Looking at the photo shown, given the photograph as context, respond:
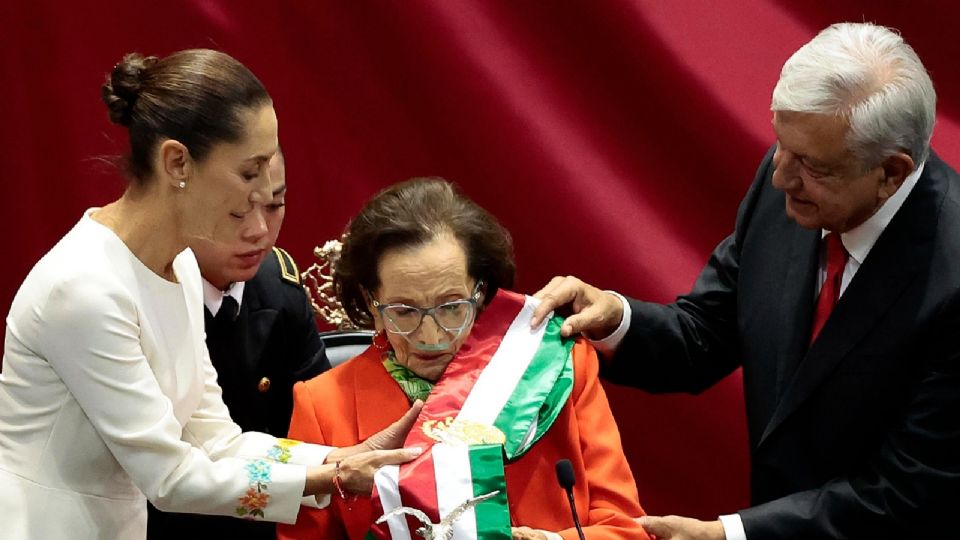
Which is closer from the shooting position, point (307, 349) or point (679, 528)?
point (679, 528)

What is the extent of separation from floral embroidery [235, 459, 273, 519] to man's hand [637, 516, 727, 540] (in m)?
0.61

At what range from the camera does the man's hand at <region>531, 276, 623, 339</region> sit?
246 centimetres

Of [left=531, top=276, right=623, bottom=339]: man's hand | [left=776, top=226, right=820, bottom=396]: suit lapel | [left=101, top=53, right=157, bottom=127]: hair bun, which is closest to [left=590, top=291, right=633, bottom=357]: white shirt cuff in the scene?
[left=531, top=276, right=623, bottom=339]: man's hand

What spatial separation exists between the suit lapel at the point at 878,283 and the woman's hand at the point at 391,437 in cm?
66

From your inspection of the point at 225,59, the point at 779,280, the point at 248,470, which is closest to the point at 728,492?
the point at 779,280

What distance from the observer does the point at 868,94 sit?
7.32 ft

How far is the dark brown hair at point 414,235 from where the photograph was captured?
7.72ft

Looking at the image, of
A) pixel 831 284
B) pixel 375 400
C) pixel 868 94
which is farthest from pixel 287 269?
pixel 868 94

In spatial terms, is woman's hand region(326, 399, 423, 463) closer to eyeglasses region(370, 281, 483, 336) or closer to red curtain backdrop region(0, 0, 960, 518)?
eyeglasses region(370, 281, 483, 336)

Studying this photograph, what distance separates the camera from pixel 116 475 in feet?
7.26

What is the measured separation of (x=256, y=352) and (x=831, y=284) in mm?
1069

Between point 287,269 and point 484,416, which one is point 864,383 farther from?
point 287,269

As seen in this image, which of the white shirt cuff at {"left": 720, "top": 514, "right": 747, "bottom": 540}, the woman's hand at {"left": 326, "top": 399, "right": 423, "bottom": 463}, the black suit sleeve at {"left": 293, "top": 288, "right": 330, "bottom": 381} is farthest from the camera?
the black suit sleeve at {"left": 293, "top": 288, "right": 330, "bottom": 381}

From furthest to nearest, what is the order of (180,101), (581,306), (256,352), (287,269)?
(287,269) → (256,352) → (581,306) → (180,101)
